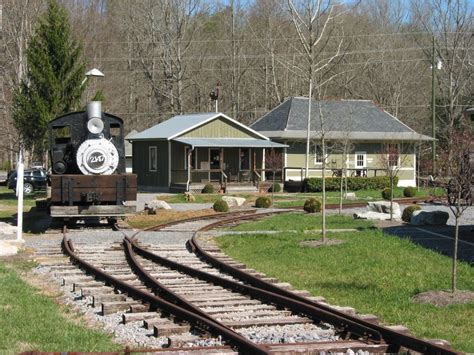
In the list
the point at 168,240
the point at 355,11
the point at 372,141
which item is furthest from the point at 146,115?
the point at 168,240

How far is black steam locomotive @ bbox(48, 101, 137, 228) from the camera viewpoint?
20.8 meters

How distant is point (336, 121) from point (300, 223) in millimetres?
26662

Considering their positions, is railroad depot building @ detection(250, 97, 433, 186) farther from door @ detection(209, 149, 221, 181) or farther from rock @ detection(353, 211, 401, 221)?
rock @ detection(353, 211, 401, 221)

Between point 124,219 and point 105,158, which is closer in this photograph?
point 105,158

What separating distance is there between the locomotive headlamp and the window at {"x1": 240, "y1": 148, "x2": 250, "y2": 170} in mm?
24710

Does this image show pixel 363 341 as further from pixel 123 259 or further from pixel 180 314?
pixel 123 259

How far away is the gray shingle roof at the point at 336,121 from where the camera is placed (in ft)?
156

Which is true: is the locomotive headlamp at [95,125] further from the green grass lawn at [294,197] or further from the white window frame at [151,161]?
the white window frame at [151,161]

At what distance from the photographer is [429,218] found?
22312 millimetres

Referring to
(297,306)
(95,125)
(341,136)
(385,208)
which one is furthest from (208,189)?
(297,306)

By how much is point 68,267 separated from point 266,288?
453cm

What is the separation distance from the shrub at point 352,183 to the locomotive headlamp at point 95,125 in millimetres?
21822

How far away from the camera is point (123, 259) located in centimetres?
1532

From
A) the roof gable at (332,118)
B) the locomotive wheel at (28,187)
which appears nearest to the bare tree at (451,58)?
the roof gable at (332,118)
